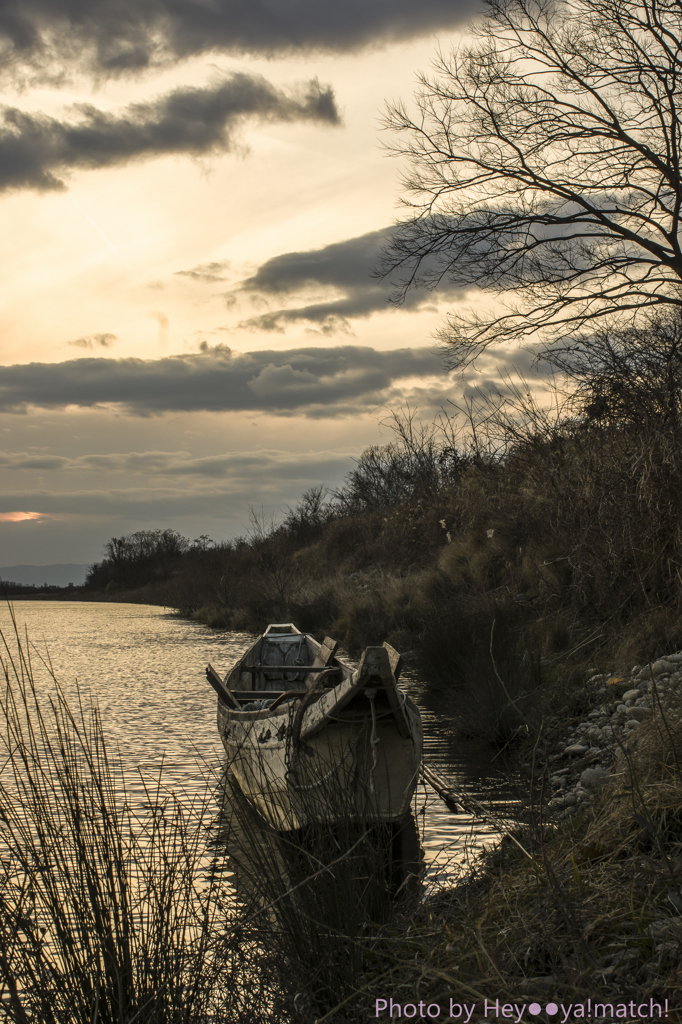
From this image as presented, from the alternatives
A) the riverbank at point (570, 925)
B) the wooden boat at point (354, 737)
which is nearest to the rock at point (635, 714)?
the wooden boat at point (354, 737)

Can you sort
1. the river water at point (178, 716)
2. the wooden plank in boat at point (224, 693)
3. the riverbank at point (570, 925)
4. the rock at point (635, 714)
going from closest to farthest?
1. the riverbank at point (570, 925)
2. the river water at point (178, 716)
3. the rock at point (635, 714)
4. the wooden plank in boat at point (224, 693)

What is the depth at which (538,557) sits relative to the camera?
41.1 ft

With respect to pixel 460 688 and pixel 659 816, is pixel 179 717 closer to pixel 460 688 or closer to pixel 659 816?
pixel 460 688

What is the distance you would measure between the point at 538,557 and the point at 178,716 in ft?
21.1

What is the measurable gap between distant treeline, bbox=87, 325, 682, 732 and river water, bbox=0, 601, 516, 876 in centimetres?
82

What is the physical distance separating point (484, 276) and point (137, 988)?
16.8 meters

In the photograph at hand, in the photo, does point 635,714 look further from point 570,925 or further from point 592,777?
point 570,925

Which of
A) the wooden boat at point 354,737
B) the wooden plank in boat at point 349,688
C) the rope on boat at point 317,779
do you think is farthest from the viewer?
the wooden plank in boat at point 349,688

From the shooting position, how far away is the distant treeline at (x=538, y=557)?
342 inches

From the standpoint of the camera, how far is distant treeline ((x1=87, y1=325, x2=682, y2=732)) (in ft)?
28.5

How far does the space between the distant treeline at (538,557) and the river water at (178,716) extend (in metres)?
0.82

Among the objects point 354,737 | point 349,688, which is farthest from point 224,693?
point 349,688

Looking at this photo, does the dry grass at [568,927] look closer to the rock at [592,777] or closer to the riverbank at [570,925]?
the riverbank at [570,925]

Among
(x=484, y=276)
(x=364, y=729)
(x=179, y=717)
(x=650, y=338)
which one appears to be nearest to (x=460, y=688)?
(x=179, y=717)
